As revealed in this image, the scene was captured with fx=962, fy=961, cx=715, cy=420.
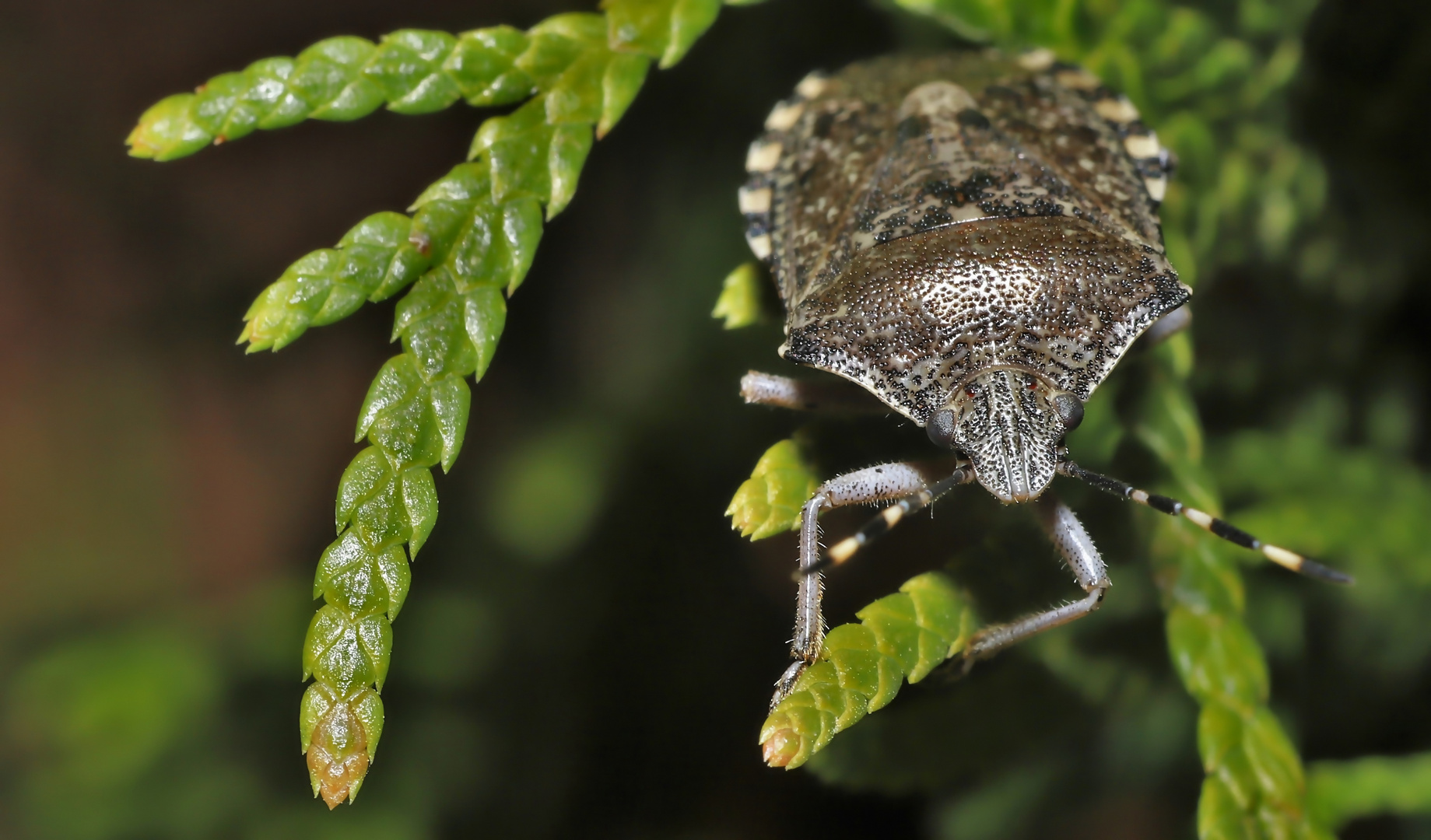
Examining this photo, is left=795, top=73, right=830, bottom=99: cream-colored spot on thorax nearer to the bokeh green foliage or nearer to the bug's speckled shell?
the bug's speckled shell

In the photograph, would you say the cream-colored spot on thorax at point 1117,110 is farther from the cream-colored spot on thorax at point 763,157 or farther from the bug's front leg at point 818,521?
the bug's front leg at point 818,521

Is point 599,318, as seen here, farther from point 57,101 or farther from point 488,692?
point 57,101

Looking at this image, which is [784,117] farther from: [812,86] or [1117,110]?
[1117,110]

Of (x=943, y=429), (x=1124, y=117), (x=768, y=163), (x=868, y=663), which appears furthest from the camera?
(x=768, y=163)

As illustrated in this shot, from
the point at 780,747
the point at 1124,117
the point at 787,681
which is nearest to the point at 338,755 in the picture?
the point at 780,747

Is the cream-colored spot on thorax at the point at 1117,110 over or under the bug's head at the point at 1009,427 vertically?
over

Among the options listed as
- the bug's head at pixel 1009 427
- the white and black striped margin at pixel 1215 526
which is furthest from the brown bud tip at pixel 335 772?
the white and black striped margin at pixel 1215 526
